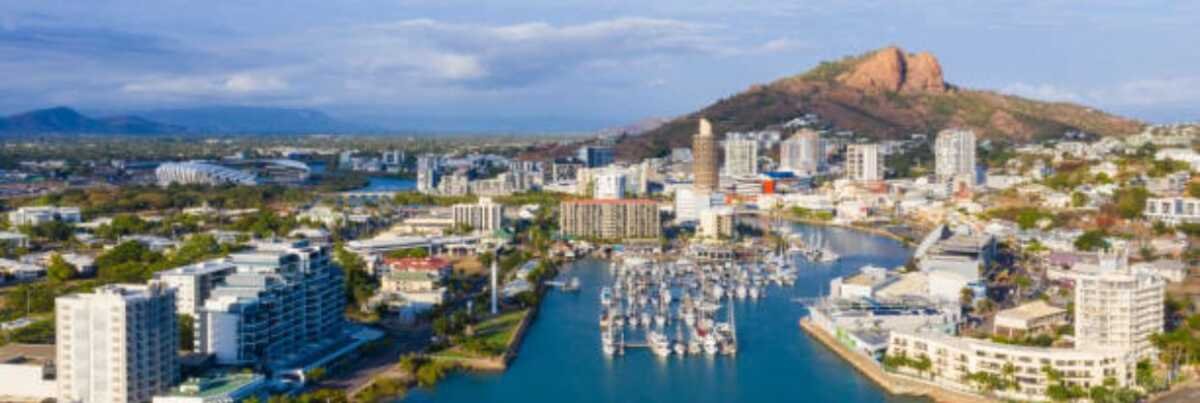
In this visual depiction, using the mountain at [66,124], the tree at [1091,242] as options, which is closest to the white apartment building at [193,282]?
the tree at [1091,242]

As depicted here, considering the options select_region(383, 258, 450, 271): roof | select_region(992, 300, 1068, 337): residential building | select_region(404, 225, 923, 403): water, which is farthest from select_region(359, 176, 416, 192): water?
select_region(992, 300, 1068, 337): residential building

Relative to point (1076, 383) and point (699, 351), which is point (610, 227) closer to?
point (699, 351)

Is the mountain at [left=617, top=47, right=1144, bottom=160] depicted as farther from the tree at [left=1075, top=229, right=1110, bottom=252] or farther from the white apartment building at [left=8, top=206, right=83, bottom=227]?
the tree at [left=1075, top=229, right=1110, bottom=252]

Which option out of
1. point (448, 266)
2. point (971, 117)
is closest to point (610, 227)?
point (448, 266)

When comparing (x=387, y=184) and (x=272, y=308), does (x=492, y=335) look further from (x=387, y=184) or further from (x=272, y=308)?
(x=387, y=184)

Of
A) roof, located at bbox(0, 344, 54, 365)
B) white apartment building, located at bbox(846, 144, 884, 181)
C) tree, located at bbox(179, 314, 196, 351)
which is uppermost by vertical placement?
white apartment building, located at bbox(846, 144, 884, 181)

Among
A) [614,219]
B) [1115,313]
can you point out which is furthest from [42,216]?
[1115,313]
